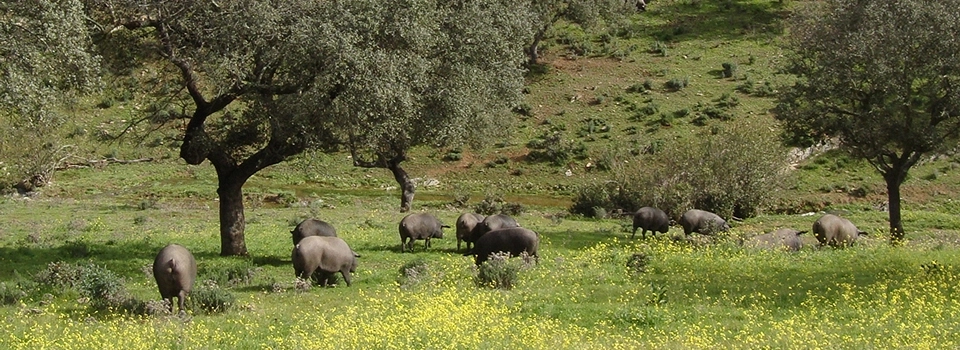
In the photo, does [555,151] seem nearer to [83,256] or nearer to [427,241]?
[427,241]

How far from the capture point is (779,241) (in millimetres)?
28344

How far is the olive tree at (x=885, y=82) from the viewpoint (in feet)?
106

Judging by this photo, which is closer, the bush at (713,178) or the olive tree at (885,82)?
the olive tree at (885,82)

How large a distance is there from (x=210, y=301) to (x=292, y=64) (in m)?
7.46

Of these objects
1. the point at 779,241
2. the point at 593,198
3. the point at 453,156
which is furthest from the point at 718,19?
the point at 779,241

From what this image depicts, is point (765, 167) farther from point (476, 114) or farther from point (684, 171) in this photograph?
point (476, 114)

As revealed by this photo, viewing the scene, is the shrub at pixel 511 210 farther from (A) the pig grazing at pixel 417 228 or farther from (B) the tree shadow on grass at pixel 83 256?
(B) the tree shadow on grass at pixel 83 256

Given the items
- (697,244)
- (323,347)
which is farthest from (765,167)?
(323,347)

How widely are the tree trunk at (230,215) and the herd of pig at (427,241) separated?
163 centimetres

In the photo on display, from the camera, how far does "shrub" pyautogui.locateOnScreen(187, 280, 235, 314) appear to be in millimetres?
18203

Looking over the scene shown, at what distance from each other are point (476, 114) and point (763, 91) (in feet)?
148

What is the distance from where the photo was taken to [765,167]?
46.2 meters

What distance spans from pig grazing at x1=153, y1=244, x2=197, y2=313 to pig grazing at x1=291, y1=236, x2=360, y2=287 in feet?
10.4

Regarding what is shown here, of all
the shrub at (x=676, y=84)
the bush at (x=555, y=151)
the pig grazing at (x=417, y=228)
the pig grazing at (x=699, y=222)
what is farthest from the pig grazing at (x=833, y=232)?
the shrub at (x=676, y=84)
